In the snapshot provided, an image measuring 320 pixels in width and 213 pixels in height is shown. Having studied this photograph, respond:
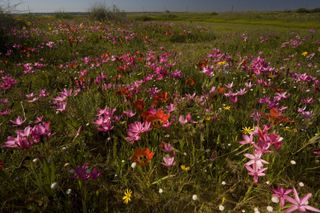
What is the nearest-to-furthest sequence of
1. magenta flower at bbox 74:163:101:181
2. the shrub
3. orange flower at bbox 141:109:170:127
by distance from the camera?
magenta flower at bbox 74:163:101:181, orange flower at bbox 141:109:170:127, the shrub

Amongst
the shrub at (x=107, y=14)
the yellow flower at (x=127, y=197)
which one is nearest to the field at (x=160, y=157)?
the yellow flower at (x=127, y=197)

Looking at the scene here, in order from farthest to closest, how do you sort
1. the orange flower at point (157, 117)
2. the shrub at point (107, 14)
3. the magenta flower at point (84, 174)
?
the shrub at point (107, 14)
the orange flower at point (157, 117)
the magenta flower at point (84, 174)

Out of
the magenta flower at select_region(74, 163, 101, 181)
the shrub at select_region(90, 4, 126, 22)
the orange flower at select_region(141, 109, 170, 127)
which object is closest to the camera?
the magenta flower at select_region(74, 163, 101, 181)

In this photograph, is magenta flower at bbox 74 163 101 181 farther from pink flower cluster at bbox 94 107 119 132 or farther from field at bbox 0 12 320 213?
pink flower cluster at bbox 94 107 119 132

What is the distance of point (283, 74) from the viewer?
14.4 ft

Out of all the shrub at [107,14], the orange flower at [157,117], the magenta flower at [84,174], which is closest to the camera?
the magenta flower at [84,174]

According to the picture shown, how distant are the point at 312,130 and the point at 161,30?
40.8 ft

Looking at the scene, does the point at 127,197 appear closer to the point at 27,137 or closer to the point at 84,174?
the point at 84,174

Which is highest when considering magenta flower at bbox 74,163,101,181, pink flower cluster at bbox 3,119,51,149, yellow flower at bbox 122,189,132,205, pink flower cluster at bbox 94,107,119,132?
pink flower cluster at bbox 3,119,51,149

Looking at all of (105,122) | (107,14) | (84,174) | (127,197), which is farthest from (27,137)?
(107,14)

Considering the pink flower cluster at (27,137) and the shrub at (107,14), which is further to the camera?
the shrub at (107,14)

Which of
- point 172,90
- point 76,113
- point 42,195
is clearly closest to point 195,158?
point 42,195

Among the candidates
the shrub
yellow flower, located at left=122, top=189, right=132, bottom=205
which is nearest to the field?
yellow flower, located at left=122, top=189, right=132, bottom=205

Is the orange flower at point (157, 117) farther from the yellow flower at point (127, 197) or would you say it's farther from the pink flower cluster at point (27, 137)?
the pink flower cluster at point (27, 137)
